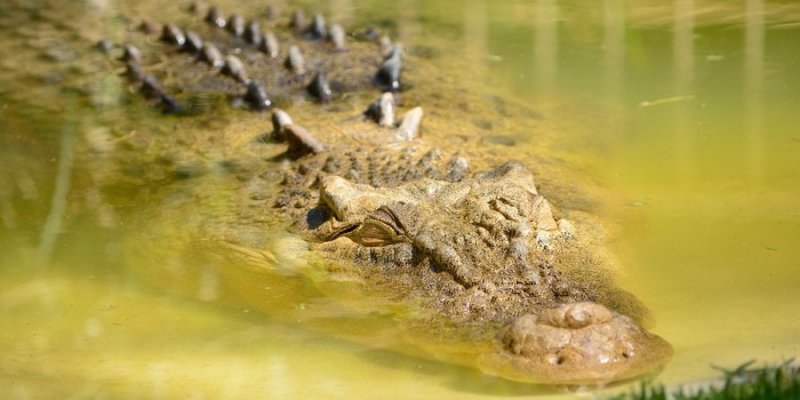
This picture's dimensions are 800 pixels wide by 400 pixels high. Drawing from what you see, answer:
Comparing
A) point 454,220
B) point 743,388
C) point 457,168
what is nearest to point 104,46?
point 457,168

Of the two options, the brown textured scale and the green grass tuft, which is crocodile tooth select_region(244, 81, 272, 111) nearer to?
the brown textured scale

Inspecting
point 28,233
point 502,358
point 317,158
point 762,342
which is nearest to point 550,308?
point 502,358

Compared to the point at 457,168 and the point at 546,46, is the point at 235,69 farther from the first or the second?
the point at 457,168

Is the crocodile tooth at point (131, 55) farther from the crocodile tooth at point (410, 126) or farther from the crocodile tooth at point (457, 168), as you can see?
the crocodile tooth at point (457, 168)

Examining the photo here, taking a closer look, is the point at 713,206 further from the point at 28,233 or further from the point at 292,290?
the point at 28,233

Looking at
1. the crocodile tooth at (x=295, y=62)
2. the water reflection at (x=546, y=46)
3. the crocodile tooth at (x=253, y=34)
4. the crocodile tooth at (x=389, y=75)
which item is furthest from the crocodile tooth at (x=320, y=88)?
the crocodile tooth at (x=253, y=34)

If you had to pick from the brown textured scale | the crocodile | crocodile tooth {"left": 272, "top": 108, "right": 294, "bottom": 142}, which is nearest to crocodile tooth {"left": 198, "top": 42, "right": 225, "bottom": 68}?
the brown textured scale
